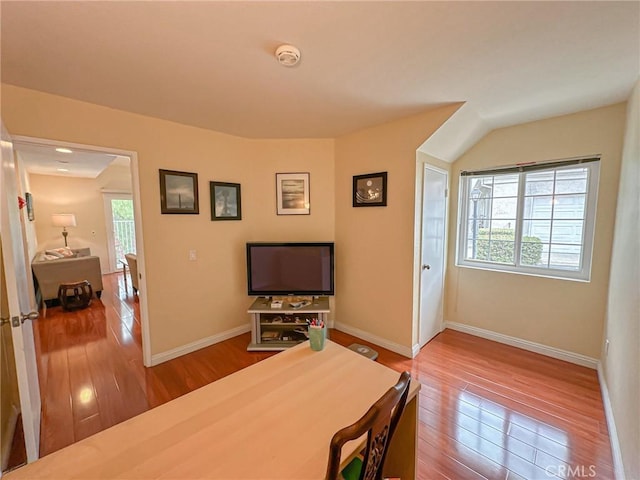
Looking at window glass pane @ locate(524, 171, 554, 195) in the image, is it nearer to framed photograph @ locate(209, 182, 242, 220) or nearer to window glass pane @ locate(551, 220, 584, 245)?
window glass pane @ locate(551, 220, 584, 245)

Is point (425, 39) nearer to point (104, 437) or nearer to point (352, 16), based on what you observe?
point (352, 16)

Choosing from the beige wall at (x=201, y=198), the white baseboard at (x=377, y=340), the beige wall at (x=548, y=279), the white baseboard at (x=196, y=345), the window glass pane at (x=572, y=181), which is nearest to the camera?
the beige wall at (x=201, y=198)

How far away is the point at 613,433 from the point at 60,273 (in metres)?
6.42

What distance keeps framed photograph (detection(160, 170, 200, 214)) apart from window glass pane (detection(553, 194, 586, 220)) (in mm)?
3616

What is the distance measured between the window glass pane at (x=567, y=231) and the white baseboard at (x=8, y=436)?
447 centimetres

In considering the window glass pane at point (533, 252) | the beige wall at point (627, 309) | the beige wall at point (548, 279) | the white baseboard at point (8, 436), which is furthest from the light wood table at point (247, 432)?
the window glass pane at point (533, 252)

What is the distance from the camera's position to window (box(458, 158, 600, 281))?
2445 mm

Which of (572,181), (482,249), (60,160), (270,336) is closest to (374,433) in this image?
(270,336)

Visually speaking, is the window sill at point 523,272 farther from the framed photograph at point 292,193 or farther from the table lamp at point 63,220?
the table lamp at point 63,220

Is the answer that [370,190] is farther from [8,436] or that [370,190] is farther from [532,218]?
[8,436]

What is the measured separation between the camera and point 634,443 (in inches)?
48.1

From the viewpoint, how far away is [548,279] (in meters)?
2.61

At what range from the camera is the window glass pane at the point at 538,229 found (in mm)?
2639

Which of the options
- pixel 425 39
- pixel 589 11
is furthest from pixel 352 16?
pixel 589 11
